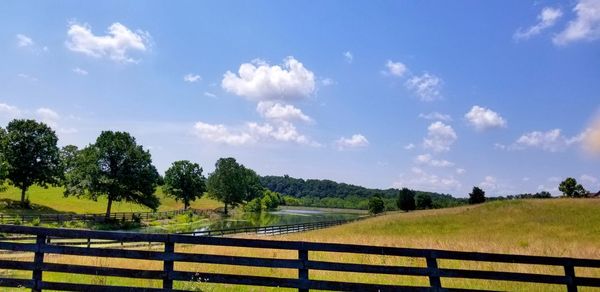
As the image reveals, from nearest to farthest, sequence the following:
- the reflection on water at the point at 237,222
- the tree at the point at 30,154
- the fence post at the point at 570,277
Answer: the fence post at the point at 570,277 < the reflection on water at the point at 237,222 < the tree at the point at 30,154

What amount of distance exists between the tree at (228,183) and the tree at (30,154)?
47.2 metres

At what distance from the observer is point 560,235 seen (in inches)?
1478

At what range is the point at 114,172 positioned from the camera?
66.8 metres

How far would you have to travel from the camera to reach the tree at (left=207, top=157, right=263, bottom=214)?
11806cm

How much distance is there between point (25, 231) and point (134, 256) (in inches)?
75.3

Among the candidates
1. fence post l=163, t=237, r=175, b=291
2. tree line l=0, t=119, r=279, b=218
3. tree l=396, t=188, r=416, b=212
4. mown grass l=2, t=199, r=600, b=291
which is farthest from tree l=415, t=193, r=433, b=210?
fence post l=163, t=237, r=175, b=291

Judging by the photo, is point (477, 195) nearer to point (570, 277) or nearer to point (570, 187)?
point (570, 187)

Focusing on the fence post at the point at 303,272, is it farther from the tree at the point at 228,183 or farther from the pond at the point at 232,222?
the tree at the point at 228,183

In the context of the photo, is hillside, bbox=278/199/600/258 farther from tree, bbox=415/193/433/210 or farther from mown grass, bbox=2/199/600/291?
tree, bbox=415/193/433/210

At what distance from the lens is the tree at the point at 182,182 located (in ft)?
328

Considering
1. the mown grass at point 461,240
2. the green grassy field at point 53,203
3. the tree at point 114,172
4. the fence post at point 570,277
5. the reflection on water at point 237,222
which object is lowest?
the reflection on water at point 237,222

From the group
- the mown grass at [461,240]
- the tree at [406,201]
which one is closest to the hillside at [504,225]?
the mown grass at [461,240]

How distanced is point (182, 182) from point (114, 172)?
3440cm

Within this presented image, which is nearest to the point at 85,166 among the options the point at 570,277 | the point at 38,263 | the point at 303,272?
the point at 38,263
